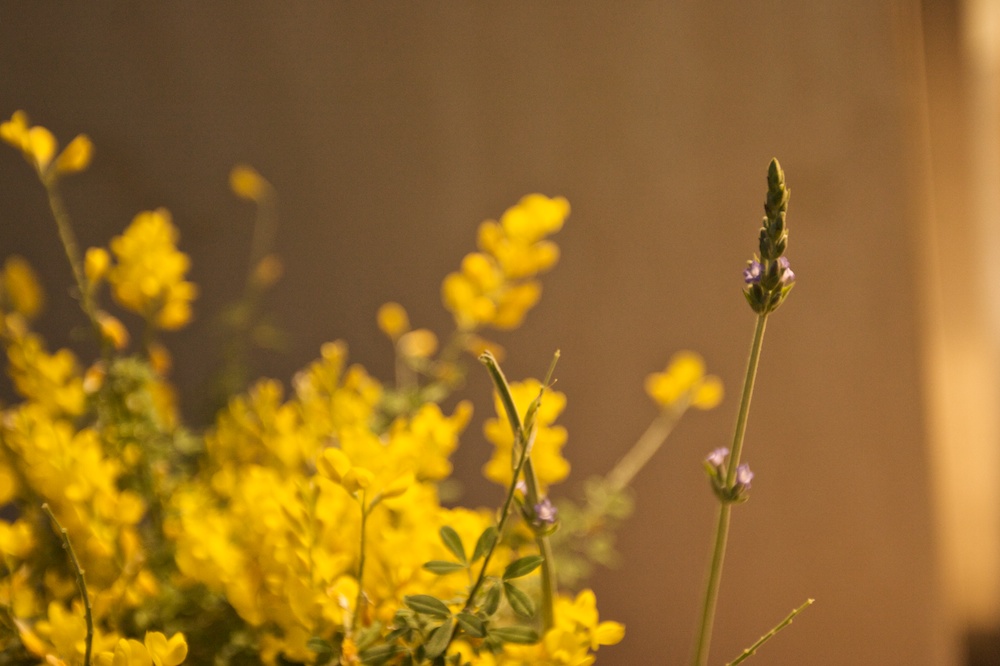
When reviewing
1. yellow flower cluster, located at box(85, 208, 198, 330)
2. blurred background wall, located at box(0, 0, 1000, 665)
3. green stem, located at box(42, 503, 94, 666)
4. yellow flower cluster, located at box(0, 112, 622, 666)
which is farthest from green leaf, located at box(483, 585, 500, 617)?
blurred background wall, located at box(0, 0, 1000, 665)

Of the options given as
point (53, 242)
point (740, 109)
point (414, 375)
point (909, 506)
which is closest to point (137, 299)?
point (414, 375)

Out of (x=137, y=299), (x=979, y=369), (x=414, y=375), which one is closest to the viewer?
(x=137, y=299)

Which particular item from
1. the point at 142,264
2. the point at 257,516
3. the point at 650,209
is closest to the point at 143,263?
the point at 142,264

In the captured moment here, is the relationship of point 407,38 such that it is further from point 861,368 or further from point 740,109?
point 861,368

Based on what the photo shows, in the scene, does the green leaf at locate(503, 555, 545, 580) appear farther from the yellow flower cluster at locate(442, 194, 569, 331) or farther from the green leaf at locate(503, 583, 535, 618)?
the yellow flower cluster at locate(442, 194, 569, 331)

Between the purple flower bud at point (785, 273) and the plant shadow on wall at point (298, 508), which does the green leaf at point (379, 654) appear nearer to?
the plant shadow on wall at point (298, 508)

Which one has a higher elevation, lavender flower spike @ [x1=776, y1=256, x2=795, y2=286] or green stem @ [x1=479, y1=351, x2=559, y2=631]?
lavender flower spike @ [x1=776, y1=256, x2=795, y2=286]
